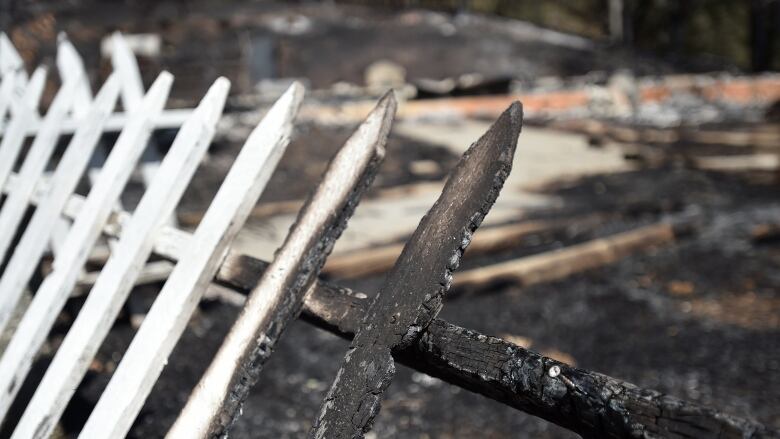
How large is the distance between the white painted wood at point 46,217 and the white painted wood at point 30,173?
0.21 m

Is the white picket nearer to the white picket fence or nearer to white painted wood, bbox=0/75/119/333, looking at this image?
the white picket fence

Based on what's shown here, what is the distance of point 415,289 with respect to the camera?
1049mm

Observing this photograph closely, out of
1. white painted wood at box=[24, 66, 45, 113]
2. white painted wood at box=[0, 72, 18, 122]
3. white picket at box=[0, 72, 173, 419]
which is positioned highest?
white painted wood at box=[24, 66, 45, 113]

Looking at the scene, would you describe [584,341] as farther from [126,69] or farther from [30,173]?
[30,173]


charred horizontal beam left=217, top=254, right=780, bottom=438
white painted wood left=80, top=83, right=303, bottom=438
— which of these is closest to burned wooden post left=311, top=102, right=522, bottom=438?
charred horizontal beam left=217, top=254, right=780, bottom=438

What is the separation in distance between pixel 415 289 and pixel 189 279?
0.52 m

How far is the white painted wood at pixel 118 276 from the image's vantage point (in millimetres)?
1398

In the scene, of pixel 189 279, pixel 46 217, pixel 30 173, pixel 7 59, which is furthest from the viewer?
pixel 7 59

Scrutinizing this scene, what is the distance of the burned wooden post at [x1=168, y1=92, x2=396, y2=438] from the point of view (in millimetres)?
1174

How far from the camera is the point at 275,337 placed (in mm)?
1198

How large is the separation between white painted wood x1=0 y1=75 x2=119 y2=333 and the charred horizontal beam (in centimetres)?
94

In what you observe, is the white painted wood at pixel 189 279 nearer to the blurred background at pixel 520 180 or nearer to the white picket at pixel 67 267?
the white picket at pixel 67 267

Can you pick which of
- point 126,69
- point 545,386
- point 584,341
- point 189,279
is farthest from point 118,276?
point 584,341

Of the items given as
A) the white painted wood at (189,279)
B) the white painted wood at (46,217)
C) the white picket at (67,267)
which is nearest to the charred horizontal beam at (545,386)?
the white painted wood at (189,279)
